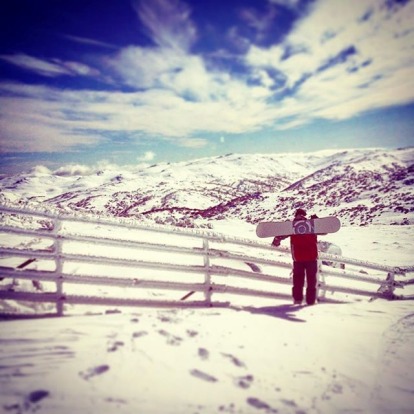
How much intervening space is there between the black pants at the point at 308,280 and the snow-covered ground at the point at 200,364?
1.10 metres

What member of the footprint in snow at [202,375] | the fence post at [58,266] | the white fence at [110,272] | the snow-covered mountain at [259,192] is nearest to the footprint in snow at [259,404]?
the footprint in snow at [202,375]

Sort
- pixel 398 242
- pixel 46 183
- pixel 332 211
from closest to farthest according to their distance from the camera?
pixel 398 242 → pixel 332 211 → pixel 46 183

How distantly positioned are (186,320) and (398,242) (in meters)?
15.5

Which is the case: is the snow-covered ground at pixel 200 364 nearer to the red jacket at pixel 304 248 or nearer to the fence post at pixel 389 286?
the red jacket at pixel 304 248

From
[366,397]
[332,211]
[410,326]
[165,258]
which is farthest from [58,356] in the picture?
[332,211]

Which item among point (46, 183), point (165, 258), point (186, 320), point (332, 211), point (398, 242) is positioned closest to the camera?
point (186, 320)

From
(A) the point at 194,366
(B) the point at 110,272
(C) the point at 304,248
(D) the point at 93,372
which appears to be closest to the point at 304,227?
(C) the point at 304,248

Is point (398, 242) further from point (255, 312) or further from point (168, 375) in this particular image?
point (168, 375)

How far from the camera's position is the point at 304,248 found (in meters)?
6.32

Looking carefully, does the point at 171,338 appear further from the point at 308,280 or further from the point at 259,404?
the point at 308,280

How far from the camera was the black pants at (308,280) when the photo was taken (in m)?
6.31

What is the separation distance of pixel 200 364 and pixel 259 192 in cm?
7816

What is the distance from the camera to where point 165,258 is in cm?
789

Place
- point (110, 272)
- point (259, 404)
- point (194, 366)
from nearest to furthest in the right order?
point (259, 404) < point (194, 366) < point (110, 272)
